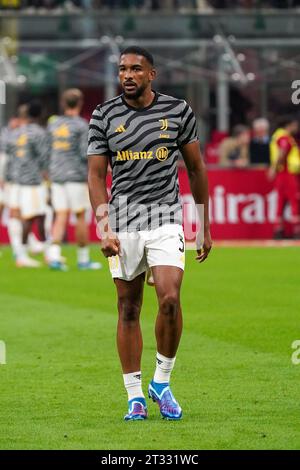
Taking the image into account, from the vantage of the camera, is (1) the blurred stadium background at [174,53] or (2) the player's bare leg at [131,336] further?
(1) the blurred stadium background at [174,53]

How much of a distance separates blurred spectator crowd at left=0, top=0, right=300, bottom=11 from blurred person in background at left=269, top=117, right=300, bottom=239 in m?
7.88

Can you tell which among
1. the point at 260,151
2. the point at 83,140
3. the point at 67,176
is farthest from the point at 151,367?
the point at 260,151

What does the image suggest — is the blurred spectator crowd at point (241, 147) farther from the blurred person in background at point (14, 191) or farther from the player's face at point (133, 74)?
the player's face at point (133, 74)

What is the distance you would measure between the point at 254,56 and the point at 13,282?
1431 centimetres

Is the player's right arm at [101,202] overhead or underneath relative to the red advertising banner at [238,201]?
overhead

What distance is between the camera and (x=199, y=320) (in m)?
14.4

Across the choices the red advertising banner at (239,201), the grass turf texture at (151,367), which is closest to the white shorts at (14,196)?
the grass turf texture at (151,367)

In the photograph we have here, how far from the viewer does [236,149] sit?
29.2 m

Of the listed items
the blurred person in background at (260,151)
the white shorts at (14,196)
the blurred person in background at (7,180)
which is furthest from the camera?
the blurred person in background at (260,151)

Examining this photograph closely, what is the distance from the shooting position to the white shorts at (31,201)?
72.4 feet

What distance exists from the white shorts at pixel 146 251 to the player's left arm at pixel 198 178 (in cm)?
22

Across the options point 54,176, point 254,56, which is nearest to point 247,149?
point 254,56

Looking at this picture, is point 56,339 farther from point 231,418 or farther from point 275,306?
point 231,418

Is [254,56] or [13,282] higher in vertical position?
[254,56]
